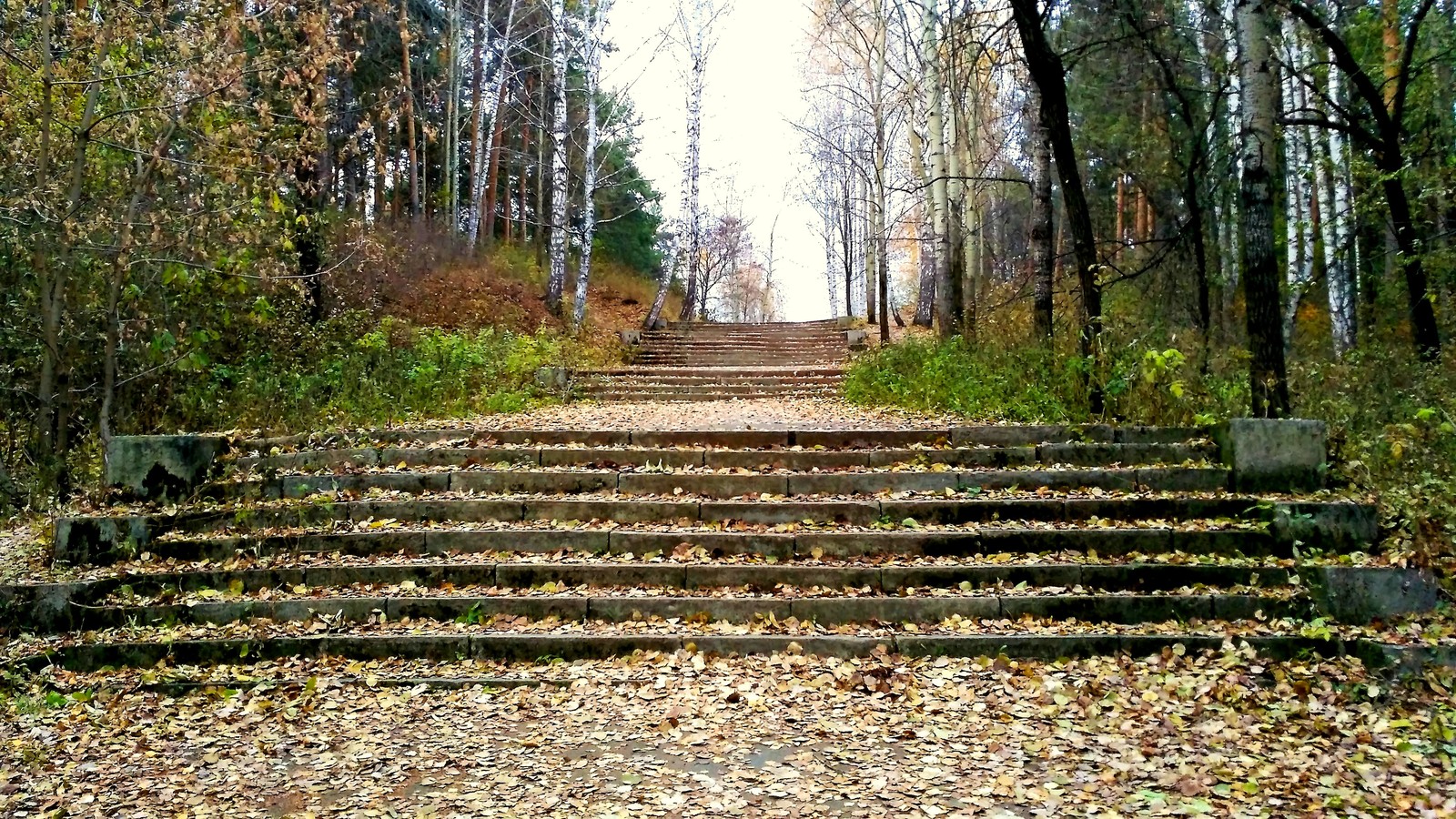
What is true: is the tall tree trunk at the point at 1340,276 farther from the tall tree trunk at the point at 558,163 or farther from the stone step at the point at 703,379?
the tall tree trunk at the point at 558,163

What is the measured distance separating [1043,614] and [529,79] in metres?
20.3

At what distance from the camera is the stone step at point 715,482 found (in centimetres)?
636

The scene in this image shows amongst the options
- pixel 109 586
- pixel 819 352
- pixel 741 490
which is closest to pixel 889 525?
pixel 741 490

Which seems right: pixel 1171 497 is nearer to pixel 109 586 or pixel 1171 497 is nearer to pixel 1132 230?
pixel 109 586

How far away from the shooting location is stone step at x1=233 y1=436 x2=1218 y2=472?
6688 millimetres

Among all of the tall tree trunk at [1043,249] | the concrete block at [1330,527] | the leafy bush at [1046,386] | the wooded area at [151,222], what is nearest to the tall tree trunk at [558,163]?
the wooded area at [151,222]

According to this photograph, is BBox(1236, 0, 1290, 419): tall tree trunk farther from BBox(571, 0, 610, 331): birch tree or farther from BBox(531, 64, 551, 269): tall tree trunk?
BBox(531, 64, 551, 269): tall tree trunk

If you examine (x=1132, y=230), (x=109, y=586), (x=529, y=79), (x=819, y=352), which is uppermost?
(x=529, y=79)

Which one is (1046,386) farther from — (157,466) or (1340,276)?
(157,466)

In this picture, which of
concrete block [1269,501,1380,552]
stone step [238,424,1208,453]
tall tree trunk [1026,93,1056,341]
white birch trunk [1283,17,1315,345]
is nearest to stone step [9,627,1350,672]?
concrete block [1269,501,1380,552]

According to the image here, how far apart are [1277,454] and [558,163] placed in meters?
13.5

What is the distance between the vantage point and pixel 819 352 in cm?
1931

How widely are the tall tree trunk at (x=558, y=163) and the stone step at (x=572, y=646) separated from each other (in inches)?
480

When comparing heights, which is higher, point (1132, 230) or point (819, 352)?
point (1132, 230)
